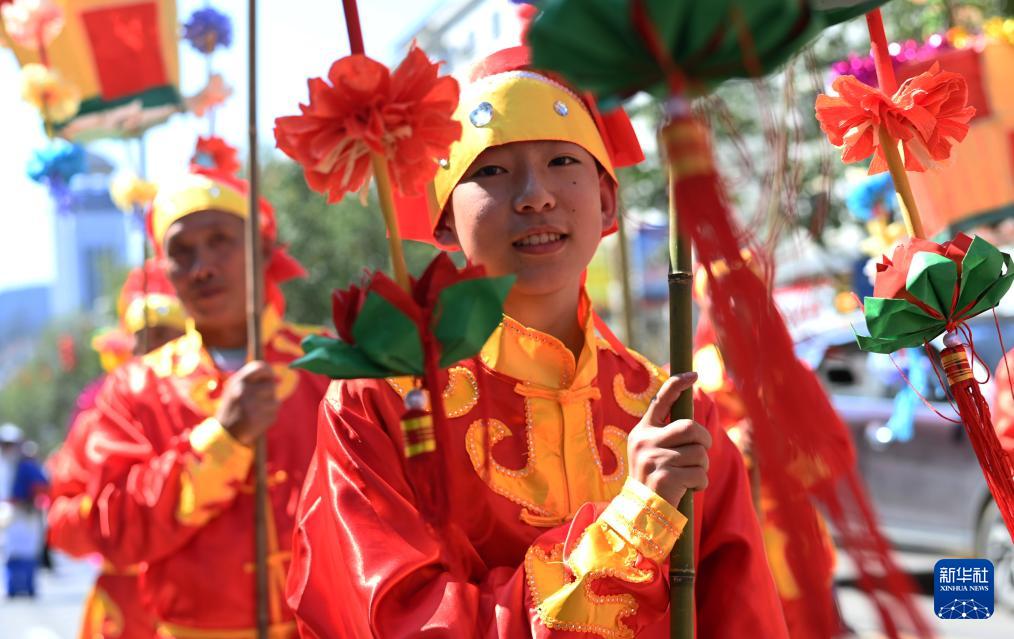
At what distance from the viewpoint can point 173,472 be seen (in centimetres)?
402

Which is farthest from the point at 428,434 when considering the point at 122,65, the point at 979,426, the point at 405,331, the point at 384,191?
the point at 122,65

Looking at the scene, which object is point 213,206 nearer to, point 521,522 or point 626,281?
point 626,281

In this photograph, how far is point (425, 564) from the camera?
2.17m

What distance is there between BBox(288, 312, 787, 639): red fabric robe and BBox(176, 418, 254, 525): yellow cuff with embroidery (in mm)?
1614

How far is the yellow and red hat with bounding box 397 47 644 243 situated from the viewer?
7.88ft

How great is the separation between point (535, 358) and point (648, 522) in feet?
1.75

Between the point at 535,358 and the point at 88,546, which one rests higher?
the point at 535,358

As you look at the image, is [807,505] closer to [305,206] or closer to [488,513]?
[488,513]

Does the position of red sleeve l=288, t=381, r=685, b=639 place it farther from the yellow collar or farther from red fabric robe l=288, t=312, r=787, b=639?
the yellow collar

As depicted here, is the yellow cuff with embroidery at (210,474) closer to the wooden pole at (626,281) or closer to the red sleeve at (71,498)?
the red sleeve at (71,498)

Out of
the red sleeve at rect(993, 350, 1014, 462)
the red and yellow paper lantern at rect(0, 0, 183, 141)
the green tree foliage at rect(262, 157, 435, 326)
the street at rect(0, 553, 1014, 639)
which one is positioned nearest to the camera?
the red sleeve at rect(993, 350, 1014, 462)

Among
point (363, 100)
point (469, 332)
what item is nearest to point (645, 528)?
point (469, 332)

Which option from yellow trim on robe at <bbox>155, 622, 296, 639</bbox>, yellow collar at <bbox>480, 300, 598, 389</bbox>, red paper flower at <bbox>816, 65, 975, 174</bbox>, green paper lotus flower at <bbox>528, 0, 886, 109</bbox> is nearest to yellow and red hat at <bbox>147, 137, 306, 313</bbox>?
yellow trim on robe at <bbox>155, 622, 296, 639</bbox>

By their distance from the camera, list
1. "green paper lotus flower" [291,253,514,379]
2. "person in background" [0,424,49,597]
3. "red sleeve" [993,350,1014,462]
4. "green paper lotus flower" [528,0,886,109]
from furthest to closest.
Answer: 1. "person in background" [0,424,49,597]
2. "red sleeve" [993,350,1014,462]
3. "green paper lotus flower" [291,253,514,379]
4. "green paper lotus flower" [528,0,886,109]
